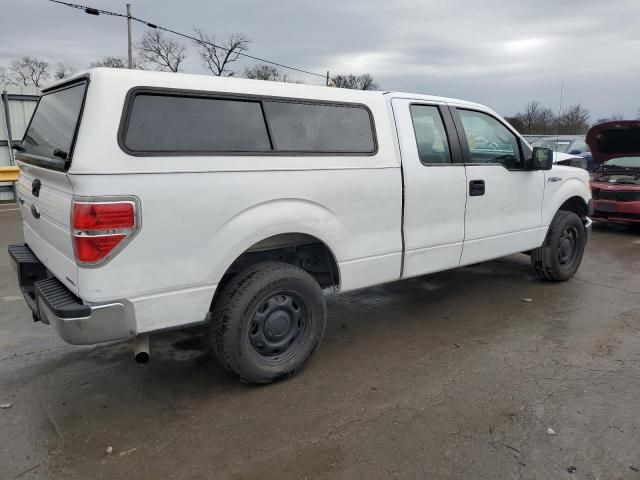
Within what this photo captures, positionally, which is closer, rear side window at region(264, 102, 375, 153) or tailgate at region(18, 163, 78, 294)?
tailgate at region(18, 163, 78, 294)

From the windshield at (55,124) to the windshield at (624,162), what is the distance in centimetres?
941

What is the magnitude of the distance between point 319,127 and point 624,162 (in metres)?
8.17

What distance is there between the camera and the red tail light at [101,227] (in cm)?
254

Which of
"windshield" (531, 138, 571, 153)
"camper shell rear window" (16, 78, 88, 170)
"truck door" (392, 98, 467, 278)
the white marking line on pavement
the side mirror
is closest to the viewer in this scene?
"camper shell rear window" (16, 78, 88, 170)

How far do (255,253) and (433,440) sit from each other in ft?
5.41

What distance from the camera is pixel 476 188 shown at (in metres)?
4.45

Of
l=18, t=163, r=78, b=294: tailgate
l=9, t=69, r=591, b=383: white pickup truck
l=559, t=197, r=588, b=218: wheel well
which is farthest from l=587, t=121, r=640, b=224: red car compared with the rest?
l=18, t=163, r=78, b=294: tailgate

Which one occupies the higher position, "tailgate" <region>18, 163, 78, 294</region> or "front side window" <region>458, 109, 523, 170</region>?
"front side window" <region>458, 109, 523, 170</region>

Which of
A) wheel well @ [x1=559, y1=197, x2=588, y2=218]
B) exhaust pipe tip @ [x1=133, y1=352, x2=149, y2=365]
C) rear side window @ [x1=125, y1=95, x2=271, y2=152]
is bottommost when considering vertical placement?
exhaust pipe tip @ [x1=133, y1=352, x2=149, y2=365]

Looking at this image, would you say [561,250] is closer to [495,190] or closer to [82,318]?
[495,190]

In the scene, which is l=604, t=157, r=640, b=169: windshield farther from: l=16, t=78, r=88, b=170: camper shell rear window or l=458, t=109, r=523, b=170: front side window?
l=16, t=78, r=88, b=170: camper shell rear window

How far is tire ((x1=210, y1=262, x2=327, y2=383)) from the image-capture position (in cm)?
312

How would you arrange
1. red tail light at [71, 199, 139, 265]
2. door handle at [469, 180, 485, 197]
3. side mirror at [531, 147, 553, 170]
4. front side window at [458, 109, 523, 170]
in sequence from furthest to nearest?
1. side mirror at [531, 147, 553, 170]
2. front side window at [458, 109, 523, 170]
3. door handle at [469, 180, 485, 197]
4. red tail light at [71, 199, 139, 265]

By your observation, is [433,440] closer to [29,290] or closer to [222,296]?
[222,296]
